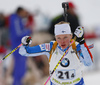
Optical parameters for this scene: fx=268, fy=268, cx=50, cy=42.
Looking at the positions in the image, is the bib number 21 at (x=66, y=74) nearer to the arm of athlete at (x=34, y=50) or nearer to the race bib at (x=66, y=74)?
the race bib at (x=66, y=74)

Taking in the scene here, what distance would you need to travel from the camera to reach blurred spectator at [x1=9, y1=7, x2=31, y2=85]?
413cm

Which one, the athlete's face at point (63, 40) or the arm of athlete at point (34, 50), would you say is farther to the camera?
the arm of athlete at point (34, 50)

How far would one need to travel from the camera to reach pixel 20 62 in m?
4.26

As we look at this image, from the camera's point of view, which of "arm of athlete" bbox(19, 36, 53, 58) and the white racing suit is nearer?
the white racing suit

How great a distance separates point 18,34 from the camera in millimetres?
4129

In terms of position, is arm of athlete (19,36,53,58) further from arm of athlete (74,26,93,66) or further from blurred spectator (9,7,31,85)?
blurred spectator (9,7,31,85)

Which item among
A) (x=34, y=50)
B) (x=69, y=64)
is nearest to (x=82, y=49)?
(x=69, y=64)

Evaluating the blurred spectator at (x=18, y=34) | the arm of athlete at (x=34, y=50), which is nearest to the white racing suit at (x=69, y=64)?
the arm of athlete at (x=34, y=50)

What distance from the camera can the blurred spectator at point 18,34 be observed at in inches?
163

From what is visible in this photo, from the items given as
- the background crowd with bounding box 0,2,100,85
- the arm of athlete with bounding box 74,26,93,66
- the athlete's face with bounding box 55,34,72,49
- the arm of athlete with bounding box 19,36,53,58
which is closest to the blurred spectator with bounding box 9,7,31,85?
the background crowd with bounding box 0,2,100,85

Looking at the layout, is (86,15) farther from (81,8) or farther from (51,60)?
(51,60)

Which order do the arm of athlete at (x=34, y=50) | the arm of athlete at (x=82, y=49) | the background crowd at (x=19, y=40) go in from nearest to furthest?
the arm of athlete at (x=82, y=49)
the arm of athlete at (x=34, y=50)
the background crowd at (x=19, y=40)

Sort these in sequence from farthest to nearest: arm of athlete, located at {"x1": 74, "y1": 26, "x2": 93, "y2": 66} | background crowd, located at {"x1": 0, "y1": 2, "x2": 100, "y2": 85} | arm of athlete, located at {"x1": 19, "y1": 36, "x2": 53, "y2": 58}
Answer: background crowd, located at {"x1": 0, "y1": 2, "x2": 100, "y2": 85} < arm of athlete, located at {"x1": 19, "y1": 36, "x2": 53, "y2": 58} < arm of athlete, located at {"x1": 74, "y1": 26, "x2": 93, "y2": 66}

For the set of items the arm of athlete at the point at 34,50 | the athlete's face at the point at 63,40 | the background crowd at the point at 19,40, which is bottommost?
the background crowd at the point at 19,40
